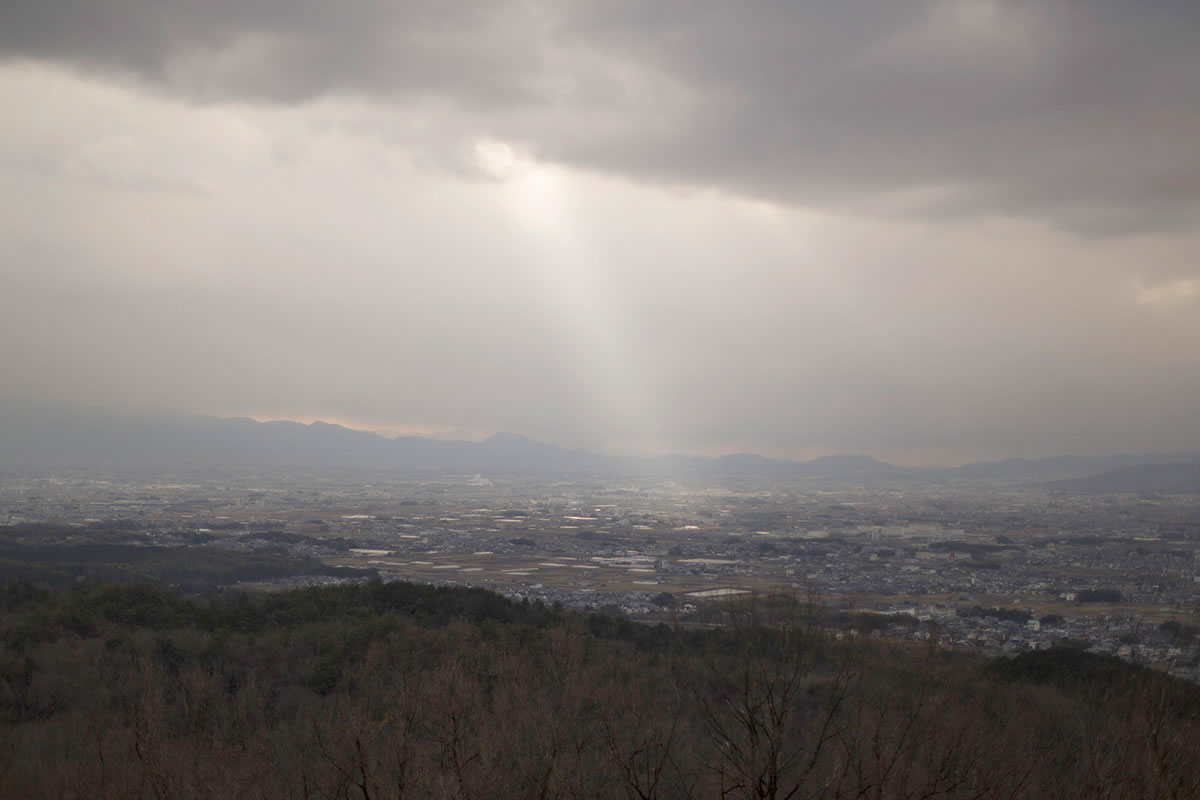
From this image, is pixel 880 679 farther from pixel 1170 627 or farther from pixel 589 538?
pixel 589 538

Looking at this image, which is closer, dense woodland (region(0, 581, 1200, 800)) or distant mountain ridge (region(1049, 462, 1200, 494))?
dense woodland (region(0, 581, 1200, 800))

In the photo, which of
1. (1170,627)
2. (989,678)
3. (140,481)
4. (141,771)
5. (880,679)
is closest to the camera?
(141,771)

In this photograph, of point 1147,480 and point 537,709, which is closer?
point 537,709

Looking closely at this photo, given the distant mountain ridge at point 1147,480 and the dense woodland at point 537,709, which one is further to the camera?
the distant mountain ridge at point 1147,480

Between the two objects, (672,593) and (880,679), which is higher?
(880,679)

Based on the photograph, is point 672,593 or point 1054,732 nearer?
point 1054,732

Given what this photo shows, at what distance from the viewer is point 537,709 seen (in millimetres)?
14430

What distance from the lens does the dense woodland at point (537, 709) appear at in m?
10.3

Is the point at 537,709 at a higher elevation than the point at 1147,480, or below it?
below

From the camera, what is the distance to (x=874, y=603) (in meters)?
30.3

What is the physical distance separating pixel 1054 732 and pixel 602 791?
31.0ft

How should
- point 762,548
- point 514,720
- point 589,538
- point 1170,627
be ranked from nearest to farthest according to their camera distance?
point 514,720
point 1170,627
point 762,548
point 589,538

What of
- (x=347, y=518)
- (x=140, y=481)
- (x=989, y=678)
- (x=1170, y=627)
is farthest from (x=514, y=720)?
(x=140, y=481)

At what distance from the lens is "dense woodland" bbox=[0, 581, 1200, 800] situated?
1029cm
